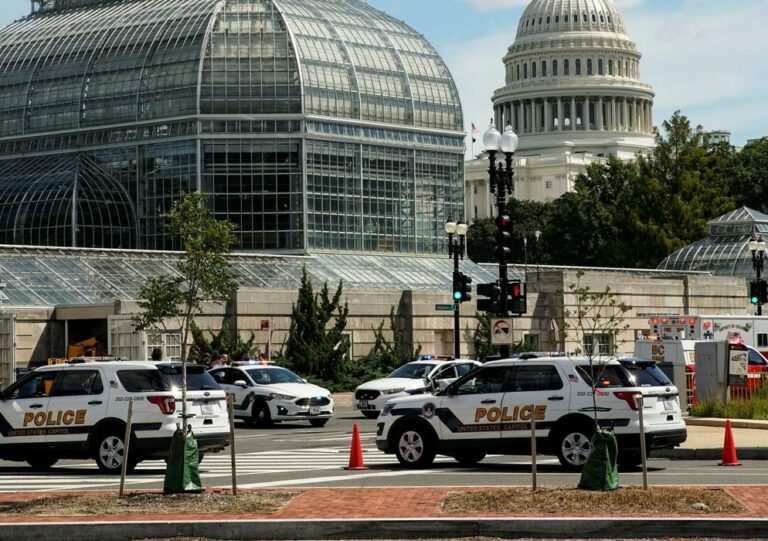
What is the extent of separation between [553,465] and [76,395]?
297 inches

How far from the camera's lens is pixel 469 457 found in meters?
27.0

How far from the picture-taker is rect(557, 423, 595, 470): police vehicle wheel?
25453 millimetres

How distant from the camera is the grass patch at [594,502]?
59.4 ft

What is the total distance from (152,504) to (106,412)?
23.3ft

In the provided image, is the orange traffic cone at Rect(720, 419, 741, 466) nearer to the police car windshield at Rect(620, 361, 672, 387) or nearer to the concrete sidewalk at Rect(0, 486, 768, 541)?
the police car windshield at Rect(620, 361, 672, 387)

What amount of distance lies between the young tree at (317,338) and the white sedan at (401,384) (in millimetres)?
12044

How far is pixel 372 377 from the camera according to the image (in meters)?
58.0

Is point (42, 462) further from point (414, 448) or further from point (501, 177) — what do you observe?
point (501, 177)

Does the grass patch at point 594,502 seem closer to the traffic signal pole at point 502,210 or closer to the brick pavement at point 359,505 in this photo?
the brick pavement at point 359,505

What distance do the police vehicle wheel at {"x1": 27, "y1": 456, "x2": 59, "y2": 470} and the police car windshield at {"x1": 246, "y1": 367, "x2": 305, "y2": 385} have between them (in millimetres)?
13870

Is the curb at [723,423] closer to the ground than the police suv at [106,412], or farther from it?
closer to the ground

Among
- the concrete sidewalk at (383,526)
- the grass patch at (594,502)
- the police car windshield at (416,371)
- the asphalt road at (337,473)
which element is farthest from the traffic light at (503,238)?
the concrete sidewalk at (383,526)

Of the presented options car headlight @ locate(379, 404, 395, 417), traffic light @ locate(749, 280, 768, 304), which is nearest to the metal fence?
car headlight @ locate(379, 404, 395, 417)

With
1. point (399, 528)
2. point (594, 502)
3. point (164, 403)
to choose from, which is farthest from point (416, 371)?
point (399, 528)
